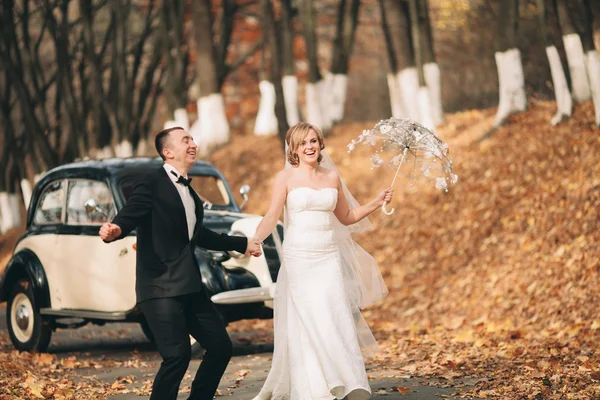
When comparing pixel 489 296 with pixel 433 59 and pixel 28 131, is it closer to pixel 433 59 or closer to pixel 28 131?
pixel 433 59

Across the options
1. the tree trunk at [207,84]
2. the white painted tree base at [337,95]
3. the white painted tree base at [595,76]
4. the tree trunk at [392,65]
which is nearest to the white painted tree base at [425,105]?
the tree trunk at [392,65]

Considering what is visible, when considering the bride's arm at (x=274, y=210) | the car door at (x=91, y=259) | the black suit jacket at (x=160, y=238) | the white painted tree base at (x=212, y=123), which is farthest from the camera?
the white painted tree base at (x=212, y=123)

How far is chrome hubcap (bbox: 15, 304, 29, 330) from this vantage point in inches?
525

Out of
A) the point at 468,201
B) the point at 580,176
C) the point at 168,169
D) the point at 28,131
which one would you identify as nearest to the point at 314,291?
the point at 168,169

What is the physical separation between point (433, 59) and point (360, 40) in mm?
24542

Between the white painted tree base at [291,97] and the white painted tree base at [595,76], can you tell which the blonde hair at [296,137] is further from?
the white painted tree base at [291,97]

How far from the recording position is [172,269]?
7.61 meters

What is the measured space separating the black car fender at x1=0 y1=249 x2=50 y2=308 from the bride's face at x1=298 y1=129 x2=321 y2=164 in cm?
560

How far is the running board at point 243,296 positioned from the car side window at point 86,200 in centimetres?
191

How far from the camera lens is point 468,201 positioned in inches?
752

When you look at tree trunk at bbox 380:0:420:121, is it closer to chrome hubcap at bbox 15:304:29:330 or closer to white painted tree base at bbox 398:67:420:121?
white painted tree base at bbox 398:67:420:121

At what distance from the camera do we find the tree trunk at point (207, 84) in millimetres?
30703

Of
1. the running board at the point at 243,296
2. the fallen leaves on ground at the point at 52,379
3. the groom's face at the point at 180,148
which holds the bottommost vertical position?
the fallen leaves on ground at the point at 52,379

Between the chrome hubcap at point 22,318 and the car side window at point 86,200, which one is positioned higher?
the car side window at point 86,200
